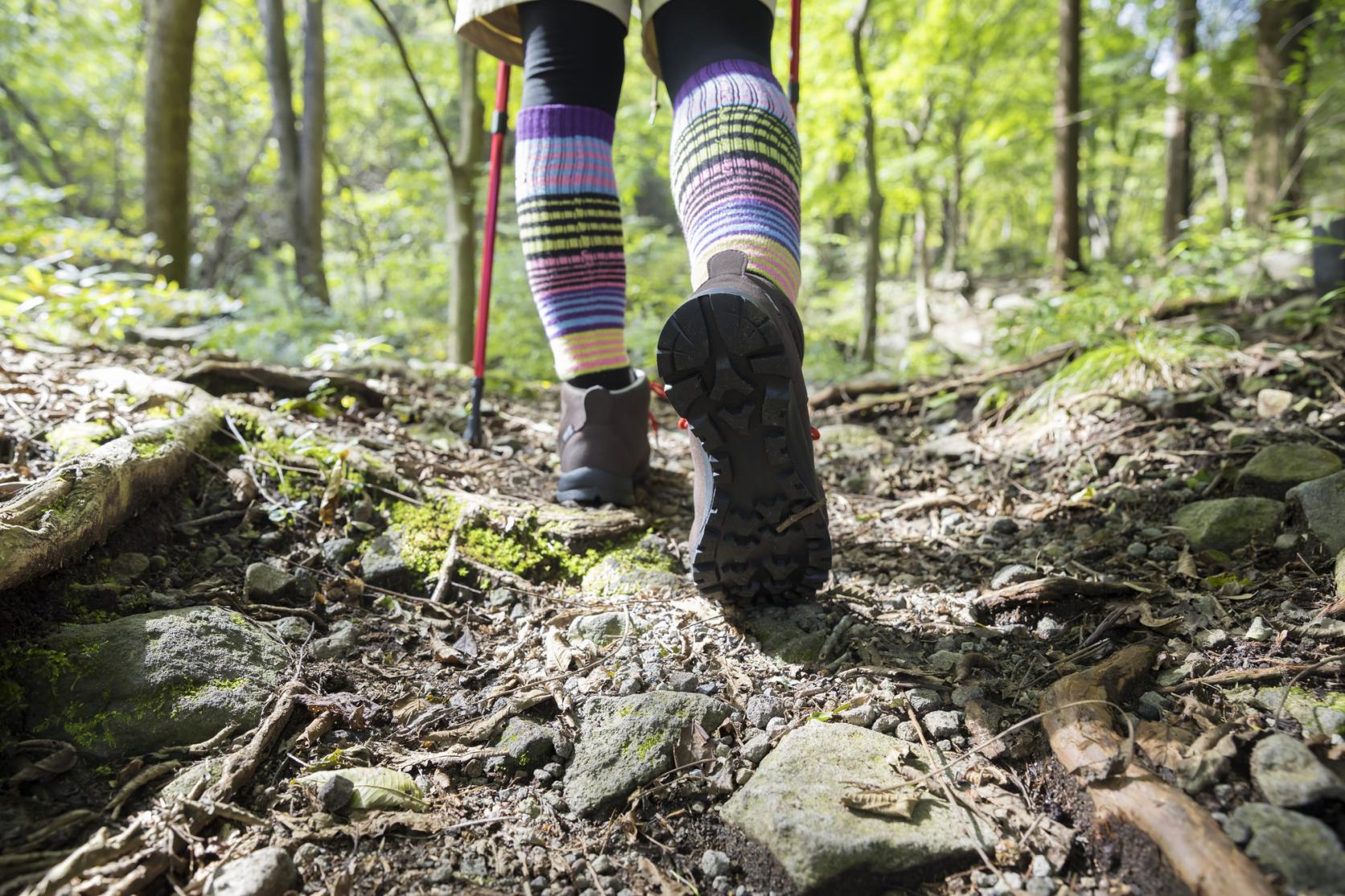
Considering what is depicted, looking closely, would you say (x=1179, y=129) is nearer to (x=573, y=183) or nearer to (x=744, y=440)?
(x=573, y=183)

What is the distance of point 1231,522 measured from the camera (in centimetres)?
143

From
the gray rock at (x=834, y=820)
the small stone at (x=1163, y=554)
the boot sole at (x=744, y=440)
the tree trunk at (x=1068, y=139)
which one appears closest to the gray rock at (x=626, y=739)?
the gray rock at (x=834, y=820)

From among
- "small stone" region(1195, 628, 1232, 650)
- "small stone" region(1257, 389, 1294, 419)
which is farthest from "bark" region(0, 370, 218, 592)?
"small stone" region(1257, 389, 1294, 419)

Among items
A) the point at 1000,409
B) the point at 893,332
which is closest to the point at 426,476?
the point at 1000,409

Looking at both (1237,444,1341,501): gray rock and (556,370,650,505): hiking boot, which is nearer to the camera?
(1237,444,1341,501): gray rock

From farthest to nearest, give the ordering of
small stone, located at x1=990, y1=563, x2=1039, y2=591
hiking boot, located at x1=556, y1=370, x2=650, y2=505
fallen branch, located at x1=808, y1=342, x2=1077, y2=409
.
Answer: fallen branch, located at x1=808, y1=342, x2=1077, y2=409 < hiking boot, located at x1=556, y1=370, x2=650, y2=505 < small stone, located at x1=990, y1=563, x2=1039, y2=591

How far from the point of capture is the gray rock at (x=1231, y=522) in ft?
4.55

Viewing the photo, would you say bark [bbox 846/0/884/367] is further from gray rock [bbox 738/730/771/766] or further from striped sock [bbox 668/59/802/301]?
gray rock [bbox 738/730/771/766]

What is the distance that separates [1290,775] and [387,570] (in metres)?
1.36

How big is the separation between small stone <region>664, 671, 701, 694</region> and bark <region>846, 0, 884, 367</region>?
5.64 meters

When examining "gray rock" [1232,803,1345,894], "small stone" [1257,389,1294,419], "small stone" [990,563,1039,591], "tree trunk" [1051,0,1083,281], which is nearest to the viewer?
"gray rock" [1232,803,1345,894]

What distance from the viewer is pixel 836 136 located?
8.03 metres

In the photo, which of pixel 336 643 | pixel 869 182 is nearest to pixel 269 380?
pixel 336 643

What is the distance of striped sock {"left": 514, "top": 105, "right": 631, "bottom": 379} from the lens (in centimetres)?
163
